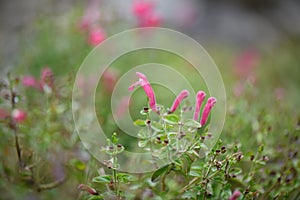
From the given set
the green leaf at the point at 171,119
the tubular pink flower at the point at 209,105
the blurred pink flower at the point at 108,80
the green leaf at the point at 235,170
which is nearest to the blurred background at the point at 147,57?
the blurred pink flower at the point at 108,80

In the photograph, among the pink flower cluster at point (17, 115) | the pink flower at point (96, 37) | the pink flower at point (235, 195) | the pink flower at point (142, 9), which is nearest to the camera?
the pink flower at point (235, 195)

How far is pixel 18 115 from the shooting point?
201 centimetres

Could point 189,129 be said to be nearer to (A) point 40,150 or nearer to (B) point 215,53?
(A) point 40,150

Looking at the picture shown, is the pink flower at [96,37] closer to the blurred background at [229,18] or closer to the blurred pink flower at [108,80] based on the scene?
the blurred pink flower at [108,80]

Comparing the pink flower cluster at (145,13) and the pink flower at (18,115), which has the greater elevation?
the pink flower cluster at (145,13)

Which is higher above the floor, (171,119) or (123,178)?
(171,119)

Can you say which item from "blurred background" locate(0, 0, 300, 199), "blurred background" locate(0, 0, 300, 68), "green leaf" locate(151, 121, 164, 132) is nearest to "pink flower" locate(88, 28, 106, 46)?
"blurred background" locate(0, 0, 300, 199)

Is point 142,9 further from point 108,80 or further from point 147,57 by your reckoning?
point 108,80

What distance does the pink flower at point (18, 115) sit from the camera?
1.91 metres

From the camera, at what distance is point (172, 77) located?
3.14 meters

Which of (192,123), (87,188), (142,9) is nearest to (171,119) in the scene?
A: (192,123)

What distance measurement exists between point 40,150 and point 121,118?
2.33 ft

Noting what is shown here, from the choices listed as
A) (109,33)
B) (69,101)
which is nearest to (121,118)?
(69,101)

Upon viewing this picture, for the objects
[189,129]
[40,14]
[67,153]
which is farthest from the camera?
[40,14]
